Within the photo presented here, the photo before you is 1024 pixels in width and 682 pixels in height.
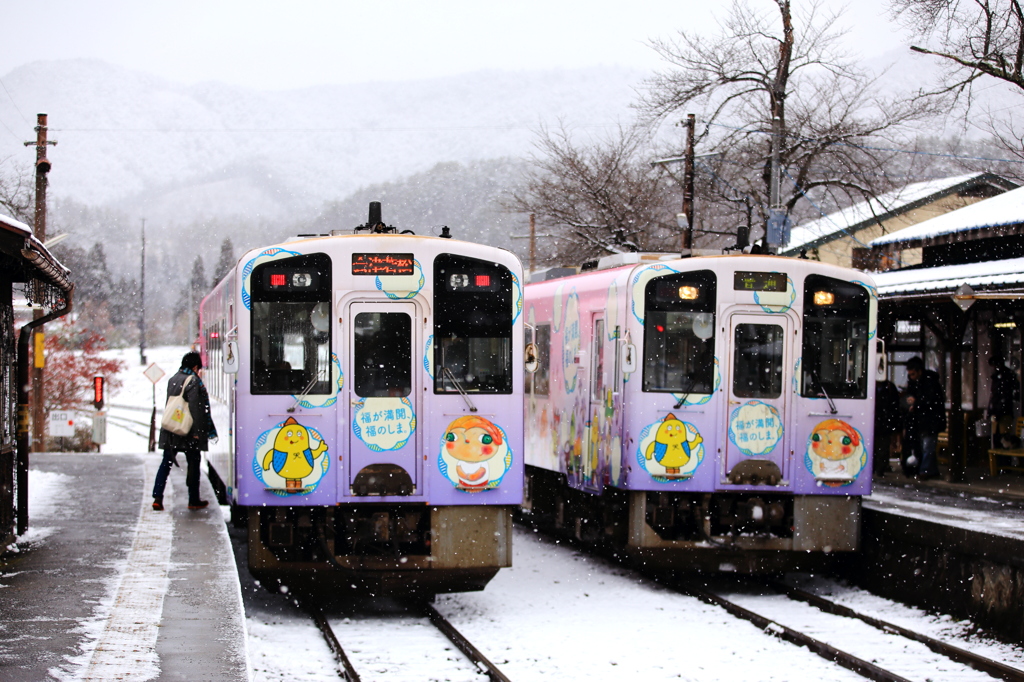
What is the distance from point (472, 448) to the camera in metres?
9.62

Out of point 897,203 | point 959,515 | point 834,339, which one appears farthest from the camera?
point 897,203

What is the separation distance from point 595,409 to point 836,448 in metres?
2.44

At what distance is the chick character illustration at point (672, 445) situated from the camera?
35.9ft

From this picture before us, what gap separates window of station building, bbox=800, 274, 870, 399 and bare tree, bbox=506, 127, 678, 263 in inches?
913

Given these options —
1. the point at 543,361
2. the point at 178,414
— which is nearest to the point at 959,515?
the point at 543,361

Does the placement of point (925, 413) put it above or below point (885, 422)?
above

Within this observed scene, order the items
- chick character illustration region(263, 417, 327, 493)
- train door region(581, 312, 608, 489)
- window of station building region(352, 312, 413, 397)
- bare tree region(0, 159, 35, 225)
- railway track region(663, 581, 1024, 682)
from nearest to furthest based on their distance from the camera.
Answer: railway track region(663, 581, 1024, 682) → chick character illustration region(263, 417, 327, 493) → window of station building region(352, 312, 413, 397) → train door region(581, 312, 608, 489) → bare tree region(0, 159, 35, 225)

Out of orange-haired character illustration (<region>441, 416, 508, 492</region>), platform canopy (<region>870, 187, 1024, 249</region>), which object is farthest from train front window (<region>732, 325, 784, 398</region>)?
platform canopy (<region>870, 187, 1024, 249</region>)

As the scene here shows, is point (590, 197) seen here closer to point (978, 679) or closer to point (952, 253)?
point (952, 253)

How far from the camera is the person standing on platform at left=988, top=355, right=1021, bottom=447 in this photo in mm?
16859

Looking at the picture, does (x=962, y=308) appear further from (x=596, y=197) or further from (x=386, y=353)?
(x=596, y=197)

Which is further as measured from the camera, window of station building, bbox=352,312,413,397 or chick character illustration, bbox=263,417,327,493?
window of station building, bbox=352,312,413,397

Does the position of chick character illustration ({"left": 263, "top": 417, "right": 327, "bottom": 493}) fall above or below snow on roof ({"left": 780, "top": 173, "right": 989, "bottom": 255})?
below

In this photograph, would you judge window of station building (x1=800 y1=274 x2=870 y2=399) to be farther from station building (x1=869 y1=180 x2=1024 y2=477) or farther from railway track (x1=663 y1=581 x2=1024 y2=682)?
station building (x1=869 y1=180 x2=1024 y2=477)
